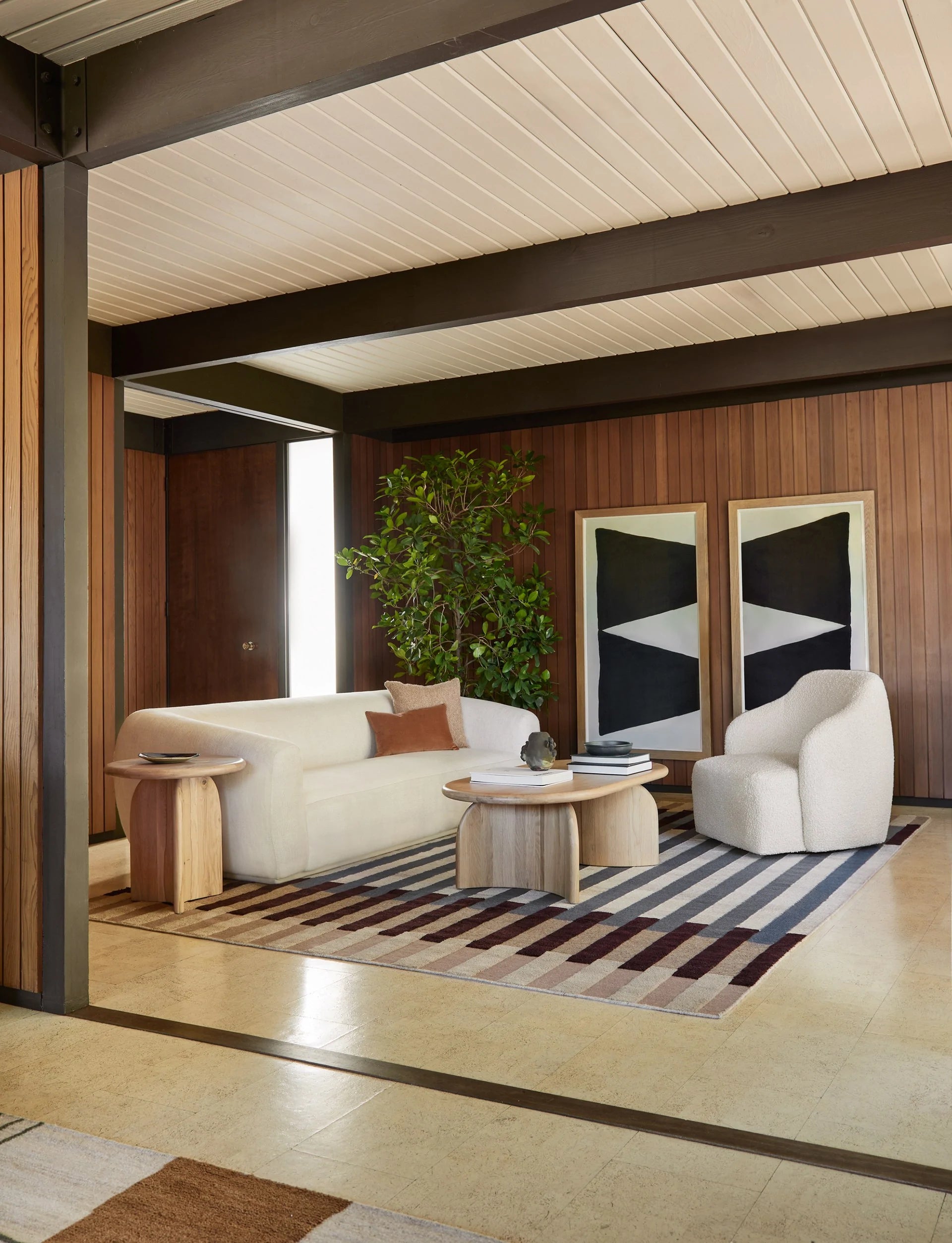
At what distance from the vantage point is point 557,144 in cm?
354

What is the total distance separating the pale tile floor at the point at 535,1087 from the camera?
198 centimetres

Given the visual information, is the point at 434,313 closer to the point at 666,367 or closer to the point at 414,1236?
the point at 666,367

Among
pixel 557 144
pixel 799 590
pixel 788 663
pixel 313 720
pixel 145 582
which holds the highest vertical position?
pixel 557 144

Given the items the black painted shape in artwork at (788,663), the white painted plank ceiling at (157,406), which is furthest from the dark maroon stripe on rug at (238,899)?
the white painted plank ceiling at (157,406)

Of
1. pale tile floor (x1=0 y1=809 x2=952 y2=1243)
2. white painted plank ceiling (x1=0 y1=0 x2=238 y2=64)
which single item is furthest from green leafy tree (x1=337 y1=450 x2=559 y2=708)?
white painted plank ceiling (x1=0 y1=0 x2=238 y2=64)

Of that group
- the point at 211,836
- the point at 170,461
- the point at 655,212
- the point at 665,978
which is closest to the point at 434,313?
the point at 655,212

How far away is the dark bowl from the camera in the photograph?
472 centimetres

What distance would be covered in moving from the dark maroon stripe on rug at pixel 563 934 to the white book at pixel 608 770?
2.36ft

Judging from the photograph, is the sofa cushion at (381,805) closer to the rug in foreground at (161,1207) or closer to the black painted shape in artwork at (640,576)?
the black painted shape in artwork at (640,576)

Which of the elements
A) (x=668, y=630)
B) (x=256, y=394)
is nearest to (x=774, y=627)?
(x=668, y=630)

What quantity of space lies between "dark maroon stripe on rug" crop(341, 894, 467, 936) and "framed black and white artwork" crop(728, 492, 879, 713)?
10.3ft

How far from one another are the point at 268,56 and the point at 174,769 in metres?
2.58

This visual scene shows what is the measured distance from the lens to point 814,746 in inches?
197

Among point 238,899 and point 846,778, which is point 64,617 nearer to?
point 238,899
